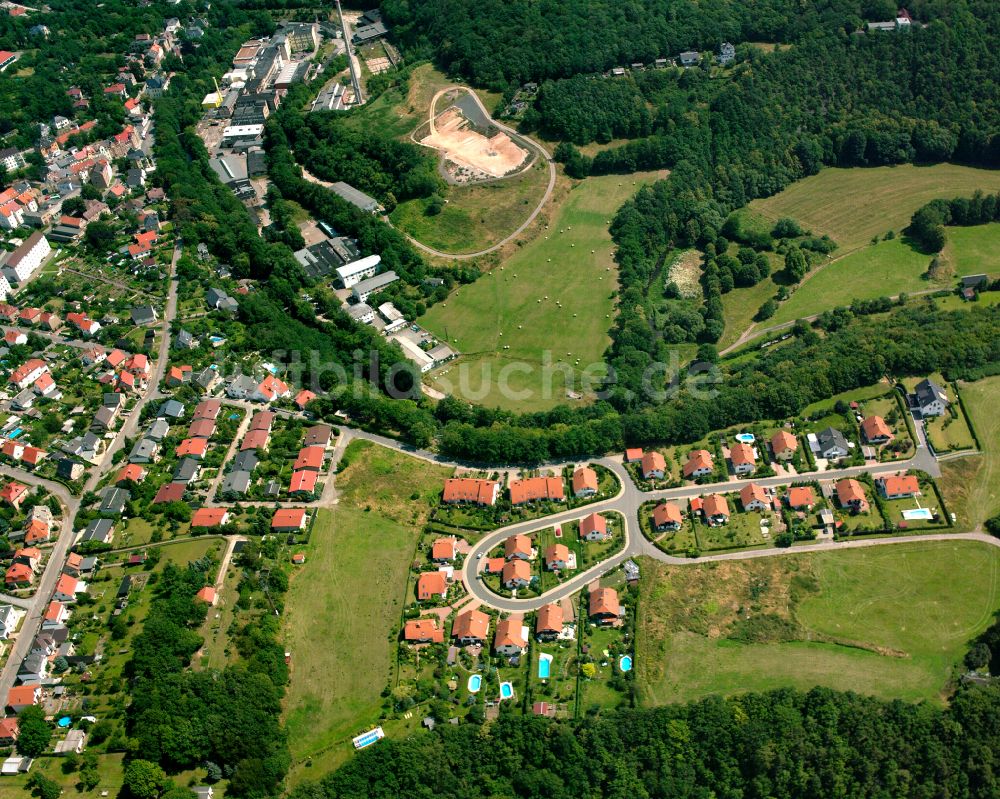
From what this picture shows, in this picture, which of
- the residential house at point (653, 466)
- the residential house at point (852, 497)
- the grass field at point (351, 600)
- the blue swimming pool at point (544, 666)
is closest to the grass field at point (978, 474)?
the residential house at point (852, 497)

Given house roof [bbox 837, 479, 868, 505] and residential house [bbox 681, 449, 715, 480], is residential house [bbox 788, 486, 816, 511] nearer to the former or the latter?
house roof [bbox 837, 479, 868, 505]

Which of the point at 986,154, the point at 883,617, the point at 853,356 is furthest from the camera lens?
the point at 986,154

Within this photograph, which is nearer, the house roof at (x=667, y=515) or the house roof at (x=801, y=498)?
the house roof at (x=667, y=515)

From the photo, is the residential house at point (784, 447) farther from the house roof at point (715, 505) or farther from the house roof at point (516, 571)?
the house roof at point (516, 571)

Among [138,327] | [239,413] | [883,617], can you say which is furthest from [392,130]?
[883,617]

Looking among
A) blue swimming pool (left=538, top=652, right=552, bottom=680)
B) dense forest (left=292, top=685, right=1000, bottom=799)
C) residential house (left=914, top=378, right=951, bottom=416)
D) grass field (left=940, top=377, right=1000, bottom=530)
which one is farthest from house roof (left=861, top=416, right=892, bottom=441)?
blue swimming pool (left=538, top=652, right=552, bottom=680)

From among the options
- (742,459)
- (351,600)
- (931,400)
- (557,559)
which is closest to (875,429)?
(931,400)

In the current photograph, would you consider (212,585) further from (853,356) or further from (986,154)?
(986,154)
